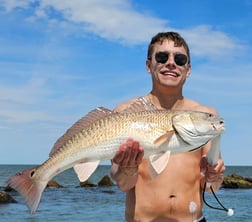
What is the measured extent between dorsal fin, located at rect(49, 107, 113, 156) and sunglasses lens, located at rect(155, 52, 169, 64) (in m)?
1.00

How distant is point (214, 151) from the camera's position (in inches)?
175

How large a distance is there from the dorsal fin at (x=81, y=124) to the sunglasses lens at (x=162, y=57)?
39.5 inches

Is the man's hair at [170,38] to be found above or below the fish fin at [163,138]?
above

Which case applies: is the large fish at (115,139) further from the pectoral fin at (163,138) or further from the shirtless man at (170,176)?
the shirtless man at (170,176)

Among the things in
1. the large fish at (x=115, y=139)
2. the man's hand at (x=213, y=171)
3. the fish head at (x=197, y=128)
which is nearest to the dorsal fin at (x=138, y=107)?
the large fish at (x=115, y=139)

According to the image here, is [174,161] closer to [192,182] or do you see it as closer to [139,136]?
[192,182]

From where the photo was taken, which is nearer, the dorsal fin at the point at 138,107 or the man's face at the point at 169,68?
the dorsal fin at the point at 138,107

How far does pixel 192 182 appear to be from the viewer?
505 cm

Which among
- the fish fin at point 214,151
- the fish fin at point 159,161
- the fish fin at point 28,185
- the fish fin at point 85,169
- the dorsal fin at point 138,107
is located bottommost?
the fish fin at point 28,185

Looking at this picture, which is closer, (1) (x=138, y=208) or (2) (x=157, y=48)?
(1) (x=138, y=208)

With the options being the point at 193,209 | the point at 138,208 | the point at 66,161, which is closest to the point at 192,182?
the point at 193,209

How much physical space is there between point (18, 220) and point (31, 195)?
61.4 ft

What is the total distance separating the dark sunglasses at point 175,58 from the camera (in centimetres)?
516

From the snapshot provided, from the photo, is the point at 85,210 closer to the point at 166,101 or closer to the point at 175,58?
the point at 166,101
